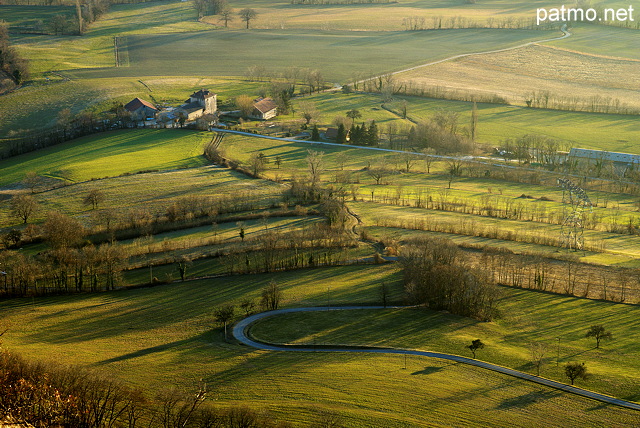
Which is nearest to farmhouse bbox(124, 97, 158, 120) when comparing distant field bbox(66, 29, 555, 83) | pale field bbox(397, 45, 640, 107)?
distant field bbox(66, 29, 555, 83)

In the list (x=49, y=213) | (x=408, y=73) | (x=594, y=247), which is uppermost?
(x=408, y=73)

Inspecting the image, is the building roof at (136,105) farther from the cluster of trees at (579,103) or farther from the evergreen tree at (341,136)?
the cluster of trees at (579,103)

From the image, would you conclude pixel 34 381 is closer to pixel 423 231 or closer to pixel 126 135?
pixel 423 231

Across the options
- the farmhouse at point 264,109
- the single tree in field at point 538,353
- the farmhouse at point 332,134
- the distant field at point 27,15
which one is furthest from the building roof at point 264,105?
the distant field at point 27,15

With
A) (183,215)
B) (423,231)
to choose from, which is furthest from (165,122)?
(423,231)

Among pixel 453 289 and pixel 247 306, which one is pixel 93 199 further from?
pixel 453 289
